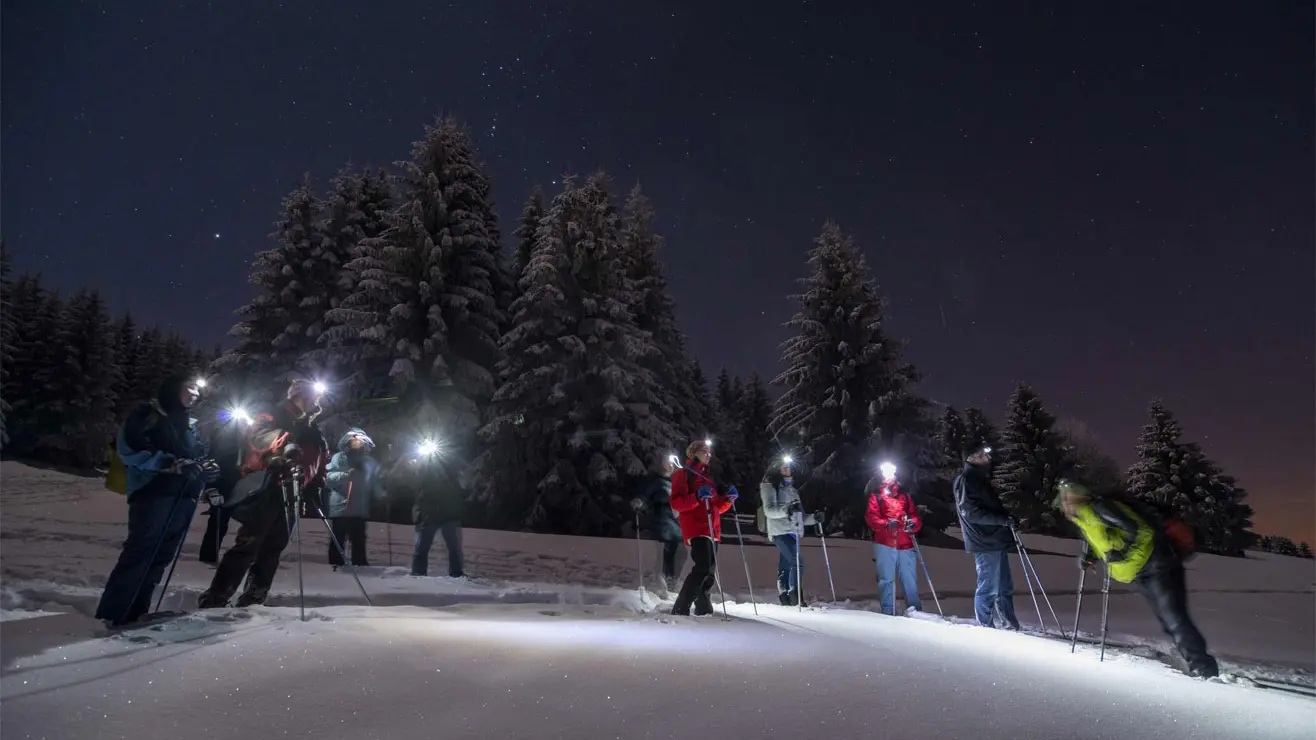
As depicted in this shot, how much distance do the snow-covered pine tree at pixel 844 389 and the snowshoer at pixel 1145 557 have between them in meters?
19.1

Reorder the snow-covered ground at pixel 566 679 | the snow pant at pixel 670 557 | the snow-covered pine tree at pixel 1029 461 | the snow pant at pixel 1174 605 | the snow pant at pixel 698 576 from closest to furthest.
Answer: the snow-covered ground at pixel 566 679 → the snow pant at pixel 1174 605 → the snow pant at pixel 698 576 → the snow pant at pixel 670 557 → the snow-covered pine tree at pixel 1029 461

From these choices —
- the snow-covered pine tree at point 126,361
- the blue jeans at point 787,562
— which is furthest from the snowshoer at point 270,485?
the snow-covered pine tree at point 126,361

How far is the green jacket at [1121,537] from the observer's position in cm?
581

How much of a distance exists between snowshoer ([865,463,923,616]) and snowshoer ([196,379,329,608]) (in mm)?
6540

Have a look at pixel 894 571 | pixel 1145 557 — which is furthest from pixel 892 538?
pixel 1145 557

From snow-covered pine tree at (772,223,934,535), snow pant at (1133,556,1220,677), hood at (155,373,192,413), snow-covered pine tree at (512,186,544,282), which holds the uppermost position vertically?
snow-covered pine tree at (512,186,544,282)

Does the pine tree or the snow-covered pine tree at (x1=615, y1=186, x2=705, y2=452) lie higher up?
the snow-covered pine tree at (x1=615, y1=186, x2=705, y2=452)

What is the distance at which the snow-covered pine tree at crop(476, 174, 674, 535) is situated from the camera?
2095cm

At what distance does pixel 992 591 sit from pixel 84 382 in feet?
176

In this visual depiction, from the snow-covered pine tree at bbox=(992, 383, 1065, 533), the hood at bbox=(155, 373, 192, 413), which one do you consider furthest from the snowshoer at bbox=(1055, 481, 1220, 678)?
the snow-covered pine tree at bbox=(992, 383, 1065, 533)

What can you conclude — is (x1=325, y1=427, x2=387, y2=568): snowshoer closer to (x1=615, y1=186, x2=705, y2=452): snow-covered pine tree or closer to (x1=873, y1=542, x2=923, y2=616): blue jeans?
(x1=873, y1=542, x2=923, y2=616): blue jeans

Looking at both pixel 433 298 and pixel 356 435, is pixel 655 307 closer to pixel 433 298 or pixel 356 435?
pixel 433 298

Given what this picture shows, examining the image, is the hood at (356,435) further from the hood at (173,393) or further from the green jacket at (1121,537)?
the green jacket at (1121,537)

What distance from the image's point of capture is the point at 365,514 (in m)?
10.5
